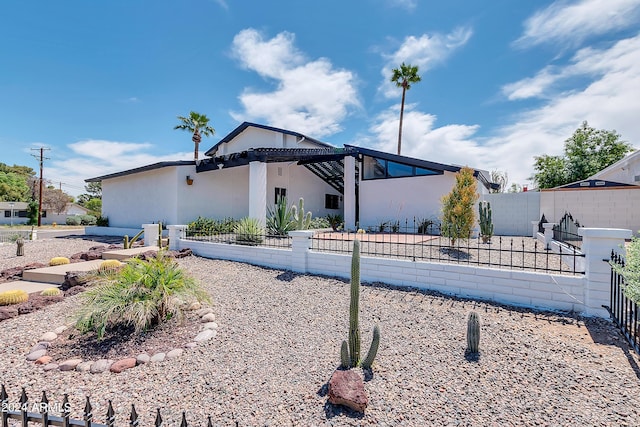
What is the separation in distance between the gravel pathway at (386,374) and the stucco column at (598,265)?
1.18 feet

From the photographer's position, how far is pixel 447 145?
25703 millimetres

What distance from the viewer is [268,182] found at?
17.9m

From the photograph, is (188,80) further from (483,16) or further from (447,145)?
(447,145)

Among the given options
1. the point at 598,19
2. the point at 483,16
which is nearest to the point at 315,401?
the point at 483,16

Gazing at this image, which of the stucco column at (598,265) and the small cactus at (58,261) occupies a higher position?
the stucco column at (598,265)

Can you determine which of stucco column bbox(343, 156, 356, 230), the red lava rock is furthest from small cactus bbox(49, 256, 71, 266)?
stucco column bbox(343, 156, 356, 230)

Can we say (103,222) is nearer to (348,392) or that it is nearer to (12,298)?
(12,298)

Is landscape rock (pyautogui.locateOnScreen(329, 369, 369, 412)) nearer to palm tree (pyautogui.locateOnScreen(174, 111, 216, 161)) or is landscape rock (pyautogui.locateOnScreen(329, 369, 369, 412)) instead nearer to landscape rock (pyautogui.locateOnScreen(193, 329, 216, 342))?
landscape rock (pyautogui.locateOnScreen(193, 329, 216, 342))

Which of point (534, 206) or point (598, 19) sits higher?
point (598, 19)

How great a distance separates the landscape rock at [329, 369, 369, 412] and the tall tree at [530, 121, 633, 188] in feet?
97.4

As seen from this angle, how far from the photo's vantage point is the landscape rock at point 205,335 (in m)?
3.91

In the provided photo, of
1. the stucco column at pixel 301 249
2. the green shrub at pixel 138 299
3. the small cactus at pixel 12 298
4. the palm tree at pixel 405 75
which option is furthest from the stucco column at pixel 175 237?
the palm tree at pixel 405 75

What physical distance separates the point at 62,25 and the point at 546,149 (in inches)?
1387

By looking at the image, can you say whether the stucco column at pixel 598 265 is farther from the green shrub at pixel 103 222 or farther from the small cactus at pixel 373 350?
the green shrub at pixel 103 222
